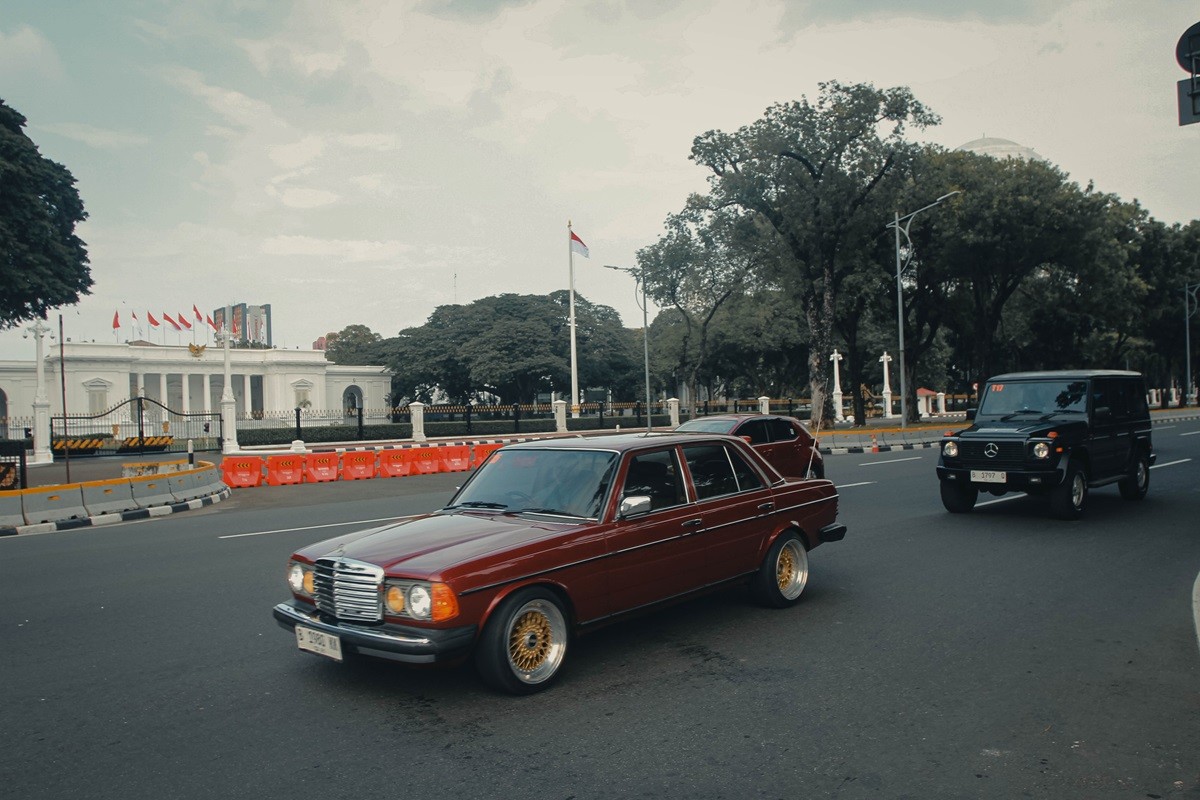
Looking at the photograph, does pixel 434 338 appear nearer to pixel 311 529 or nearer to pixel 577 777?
pixel 311 529

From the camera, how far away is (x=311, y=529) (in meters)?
12.3

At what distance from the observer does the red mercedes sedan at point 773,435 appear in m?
13.2

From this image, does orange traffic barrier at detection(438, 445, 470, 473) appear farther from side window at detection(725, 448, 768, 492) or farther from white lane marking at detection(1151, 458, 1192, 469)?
side window at detection(725, 448, 768, 492)

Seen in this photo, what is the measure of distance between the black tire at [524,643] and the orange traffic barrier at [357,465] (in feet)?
57.9

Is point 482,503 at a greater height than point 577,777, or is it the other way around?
point 482,503

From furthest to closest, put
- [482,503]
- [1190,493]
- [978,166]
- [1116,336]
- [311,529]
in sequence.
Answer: [1116,336] < [978,166] < [1190,493] < [311,529] < [482,503]

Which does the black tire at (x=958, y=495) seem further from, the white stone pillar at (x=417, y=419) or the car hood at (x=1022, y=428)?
the white stone pillar at (x=417, y=419)

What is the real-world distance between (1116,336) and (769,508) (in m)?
53.8

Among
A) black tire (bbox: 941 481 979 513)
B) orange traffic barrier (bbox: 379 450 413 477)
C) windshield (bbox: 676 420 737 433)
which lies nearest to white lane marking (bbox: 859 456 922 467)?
windshield (bbox: 676 420 737 433)

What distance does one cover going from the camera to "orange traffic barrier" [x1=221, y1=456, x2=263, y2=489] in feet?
66.5

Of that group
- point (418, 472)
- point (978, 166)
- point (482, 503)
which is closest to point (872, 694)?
point (482, 503)

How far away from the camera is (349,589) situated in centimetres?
493

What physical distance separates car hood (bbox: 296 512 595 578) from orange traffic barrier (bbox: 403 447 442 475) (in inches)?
694

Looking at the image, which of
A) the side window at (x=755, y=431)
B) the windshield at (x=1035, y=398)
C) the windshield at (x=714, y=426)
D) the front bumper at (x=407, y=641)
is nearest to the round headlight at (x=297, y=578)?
the front bumper at (x=407, y=641)
